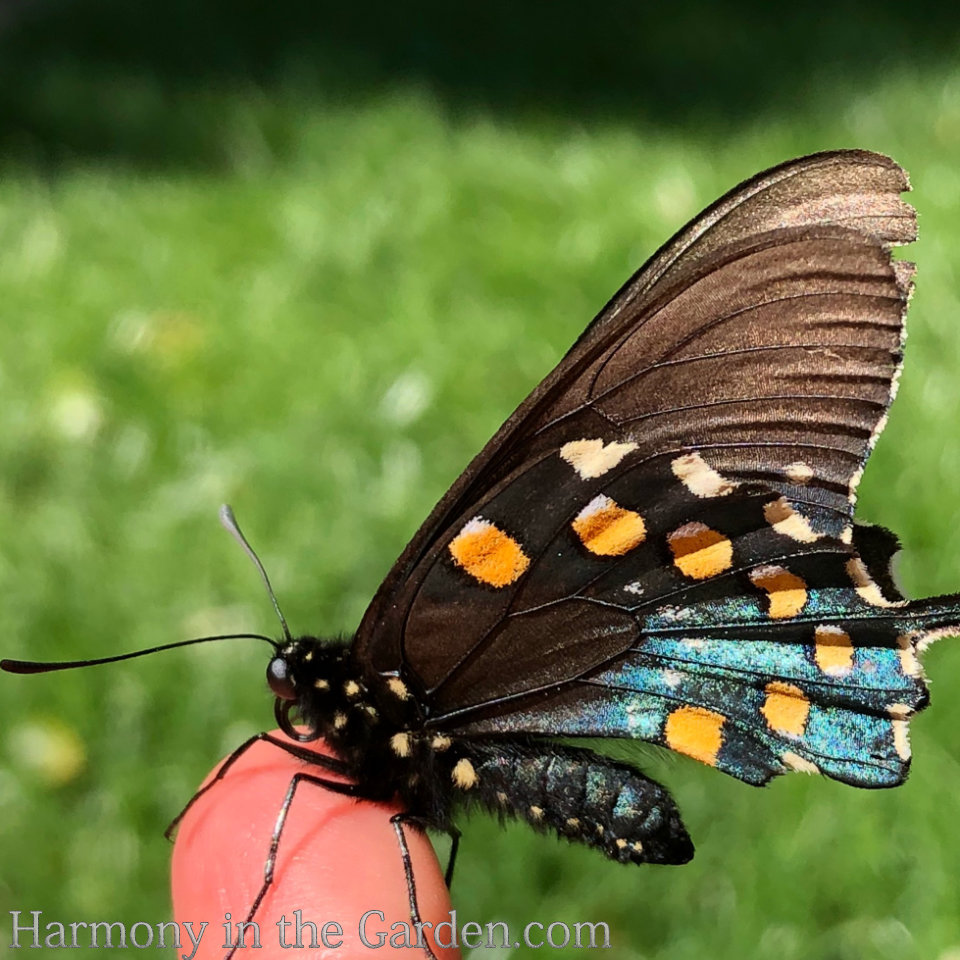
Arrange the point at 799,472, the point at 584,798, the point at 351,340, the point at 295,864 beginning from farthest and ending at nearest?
the point at 351,340, the point at 295,864, the point at 584,798, the point at 799,472

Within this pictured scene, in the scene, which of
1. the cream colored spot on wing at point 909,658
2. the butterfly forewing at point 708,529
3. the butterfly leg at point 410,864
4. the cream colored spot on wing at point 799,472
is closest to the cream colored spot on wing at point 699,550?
the butterfly forewing at point 708,529

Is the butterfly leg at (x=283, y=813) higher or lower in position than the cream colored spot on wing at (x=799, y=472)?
lower

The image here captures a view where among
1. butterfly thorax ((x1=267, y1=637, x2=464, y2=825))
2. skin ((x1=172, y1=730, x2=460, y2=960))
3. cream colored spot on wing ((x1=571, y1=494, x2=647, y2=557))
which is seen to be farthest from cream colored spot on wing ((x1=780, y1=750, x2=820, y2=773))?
skin ((x1=172, y1=730, x2=460, y2=960))

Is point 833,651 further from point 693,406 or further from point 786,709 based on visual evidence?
point 693,406

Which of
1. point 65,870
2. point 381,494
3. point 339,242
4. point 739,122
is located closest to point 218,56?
point 339,242

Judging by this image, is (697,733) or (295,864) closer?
(697,733)

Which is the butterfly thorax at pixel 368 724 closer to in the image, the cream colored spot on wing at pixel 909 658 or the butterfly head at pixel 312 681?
the butterfly head at pixel 312 681

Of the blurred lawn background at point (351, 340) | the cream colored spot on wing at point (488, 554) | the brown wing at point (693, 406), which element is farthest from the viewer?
the blurred lawn background at point (351, 340)

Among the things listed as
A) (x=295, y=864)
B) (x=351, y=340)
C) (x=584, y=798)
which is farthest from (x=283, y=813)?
(x=351, y=340)
